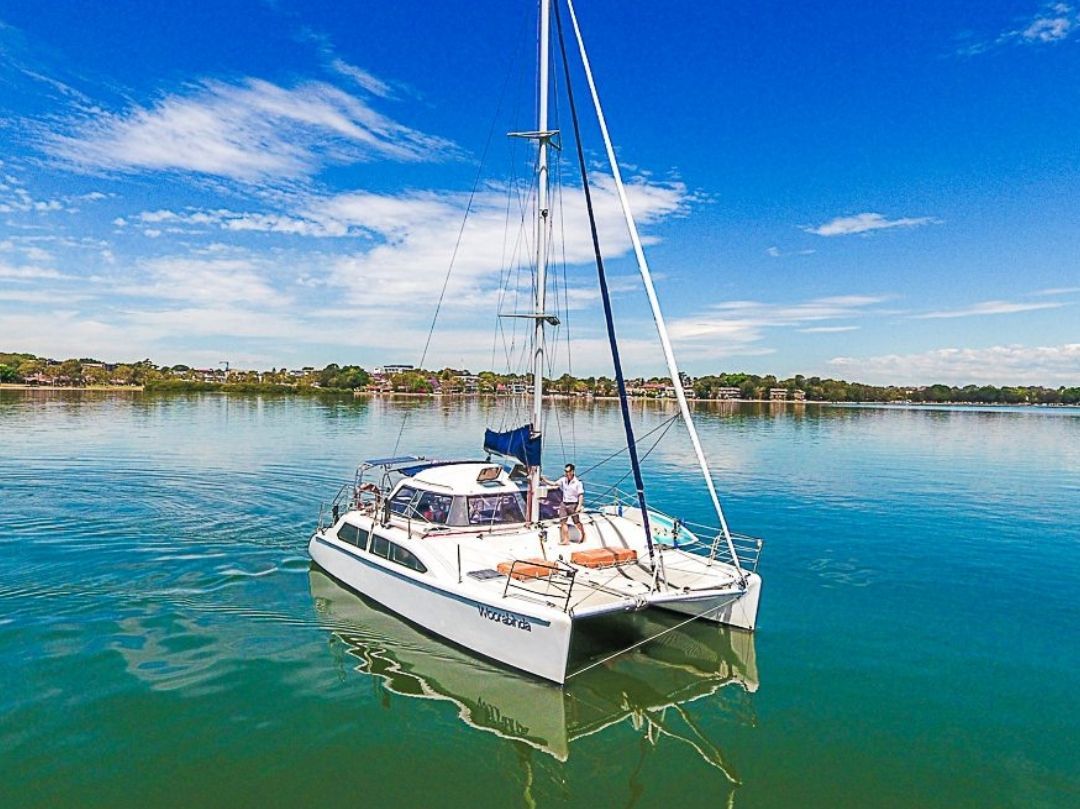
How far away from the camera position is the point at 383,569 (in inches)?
588

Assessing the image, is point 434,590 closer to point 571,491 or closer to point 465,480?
point 465,480

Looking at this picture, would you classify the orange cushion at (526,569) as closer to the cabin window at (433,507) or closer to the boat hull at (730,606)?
the boat hull at (730,606)

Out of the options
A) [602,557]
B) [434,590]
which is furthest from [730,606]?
[434,590]

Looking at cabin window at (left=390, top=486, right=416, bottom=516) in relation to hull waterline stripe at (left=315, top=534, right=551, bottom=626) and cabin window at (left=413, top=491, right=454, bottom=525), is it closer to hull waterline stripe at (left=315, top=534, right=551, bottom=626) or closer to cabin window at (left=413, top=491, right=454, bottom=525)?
cabin window at (left=413, top=491, right=454, bottom=525)

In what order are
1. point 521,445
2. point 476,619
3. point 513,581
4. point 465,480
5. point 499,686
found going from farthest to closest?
point 521,445 < point 465,480 < point 513,581 < point 476,619 < point 499,686

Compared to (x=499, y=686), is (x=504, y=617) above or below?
above

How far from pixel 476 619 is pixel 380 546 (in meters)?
3.91

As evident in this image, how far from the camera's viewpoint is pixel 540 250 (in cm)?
1628

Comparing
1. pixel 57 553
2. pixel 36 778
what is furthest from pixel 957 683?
pixel 57 553

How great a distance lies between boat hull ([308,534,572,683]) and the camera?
11.6 metres

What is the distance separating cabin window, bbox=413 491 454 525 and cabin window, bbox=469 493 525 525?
0.58 metres

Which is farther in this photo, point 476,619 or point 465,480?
point 465,480

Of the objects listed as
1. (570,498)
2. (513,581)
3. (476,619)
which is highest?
(570,498)

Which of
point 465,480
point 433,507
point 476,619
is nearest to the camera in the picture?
point 476,619
